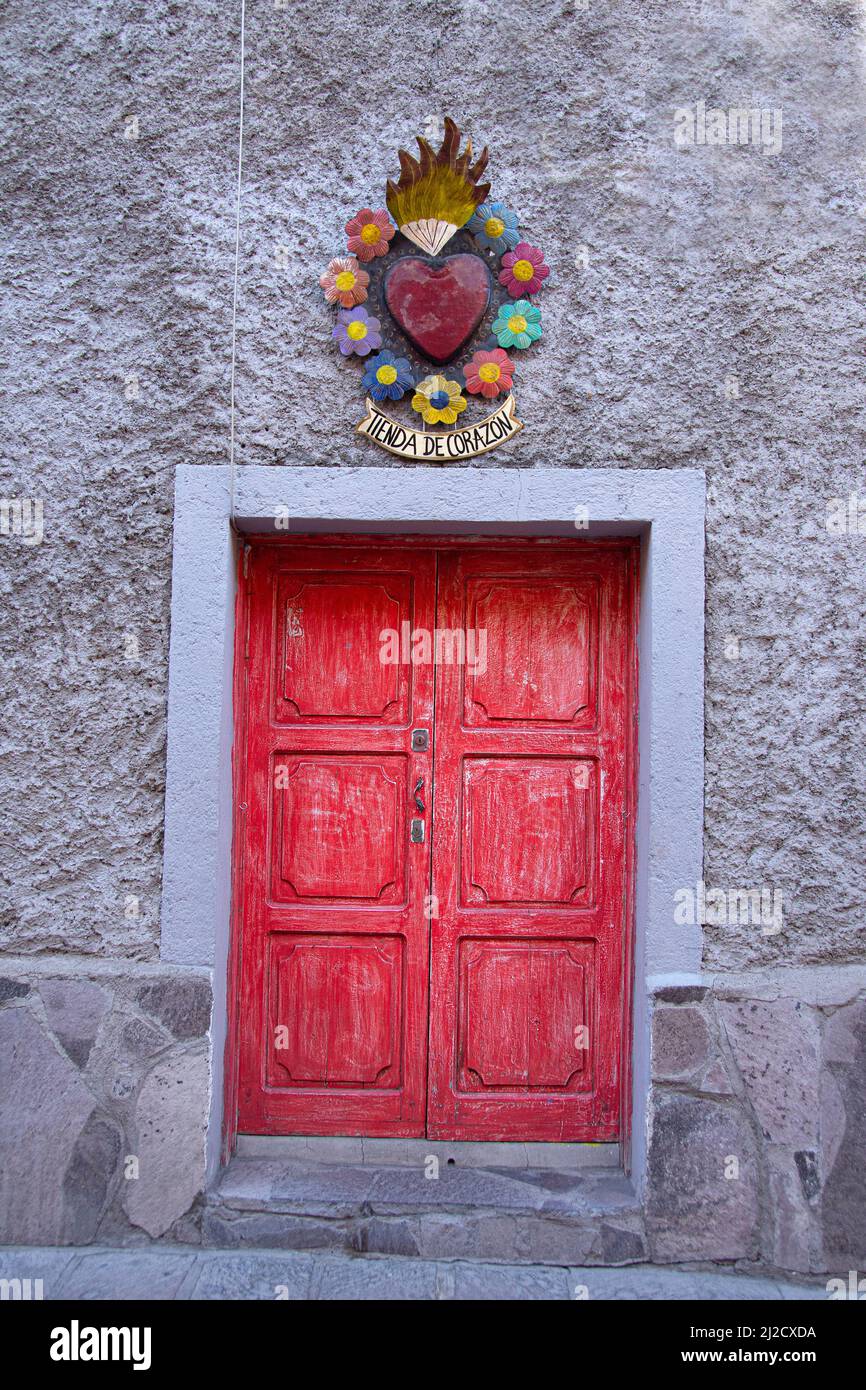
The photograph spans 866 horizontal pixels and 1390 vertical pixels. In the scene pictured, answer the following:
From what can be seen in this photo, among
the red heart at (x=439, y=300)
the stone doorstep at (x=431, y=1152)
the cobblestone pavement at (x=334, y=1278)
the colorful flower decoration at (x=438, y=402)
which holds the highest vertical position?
the red heart at (x=439, y=300)

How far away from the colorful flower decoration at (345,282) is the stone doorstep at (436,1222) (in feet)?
8.78

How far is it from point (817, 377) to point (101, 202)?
2.25 metres

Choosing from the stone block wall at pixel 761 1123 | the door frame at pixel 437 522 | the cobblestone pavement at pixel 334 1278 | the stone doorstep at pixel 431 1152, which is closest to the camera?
the cobblestone pavement at pixel 334 1278

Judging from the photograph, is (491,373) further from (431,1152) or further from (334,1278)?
(334,1278)

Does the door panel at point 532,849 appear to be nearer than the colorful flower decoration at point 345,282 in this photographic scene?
No

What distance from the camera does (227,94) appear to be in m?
2.79

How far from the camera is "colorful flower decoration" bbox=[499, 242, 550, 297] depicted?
2.72 metres

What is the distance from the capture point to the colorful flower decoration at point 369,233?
8.93 ft

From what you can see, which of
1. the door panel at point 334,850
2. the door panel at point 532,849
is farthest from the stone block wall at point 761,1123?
the door panel at point 334,850

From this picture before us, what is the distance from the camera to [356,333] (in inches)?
108

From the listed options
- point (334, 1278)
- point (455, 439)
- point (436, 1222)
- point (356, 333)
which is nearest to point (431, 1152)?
point (436, 1222)

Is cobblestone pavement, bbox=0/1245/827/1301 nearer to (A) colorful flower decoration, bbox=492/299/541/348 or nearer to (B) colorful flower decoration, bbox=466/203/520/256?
(A) colorful flower decoration, bbox=492/299/541/348

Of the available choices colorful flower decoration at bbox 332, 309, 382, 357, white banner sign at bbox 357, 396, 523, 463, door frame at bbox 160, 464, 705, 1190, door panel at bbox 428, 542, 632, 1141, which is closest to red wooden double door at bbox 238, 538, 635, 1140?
door panel at bbox 428, 542, 632, 1141

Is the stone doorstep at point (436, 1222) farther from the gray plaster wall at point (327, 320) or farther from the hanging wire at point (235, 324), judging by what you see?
the hanging wire at point (235, 324)
